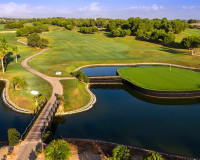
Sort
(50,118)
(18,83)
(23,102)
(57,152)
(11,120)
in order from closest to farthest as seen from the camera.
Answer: (57,152) → (50,118) → (11,120) → (23,102) → (18,83)

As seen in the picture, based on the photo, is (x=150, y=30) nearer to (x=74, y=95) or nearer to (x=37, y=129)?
(x=74, y=95)

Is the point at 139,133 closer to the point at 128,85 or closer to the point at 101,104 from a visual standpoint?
the point at 101,104

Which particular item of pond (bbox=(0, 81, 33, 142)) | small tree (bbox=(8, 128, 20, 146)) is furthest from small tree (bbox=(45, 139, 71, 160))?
pond (bbox=(0, 81, 33, 142))

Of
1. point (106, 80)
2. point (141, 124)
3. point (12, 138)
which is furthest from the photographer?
point (106, 80)

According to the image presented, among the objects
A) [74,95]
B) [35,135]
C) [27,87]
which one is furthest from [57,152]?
[27,87]

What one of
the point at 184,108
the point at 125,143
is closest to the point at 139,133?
the point at 125,143

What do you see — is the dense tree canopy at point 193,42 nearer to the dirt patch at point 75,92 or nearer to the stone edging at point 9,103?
the dirt patch at point 75,92
